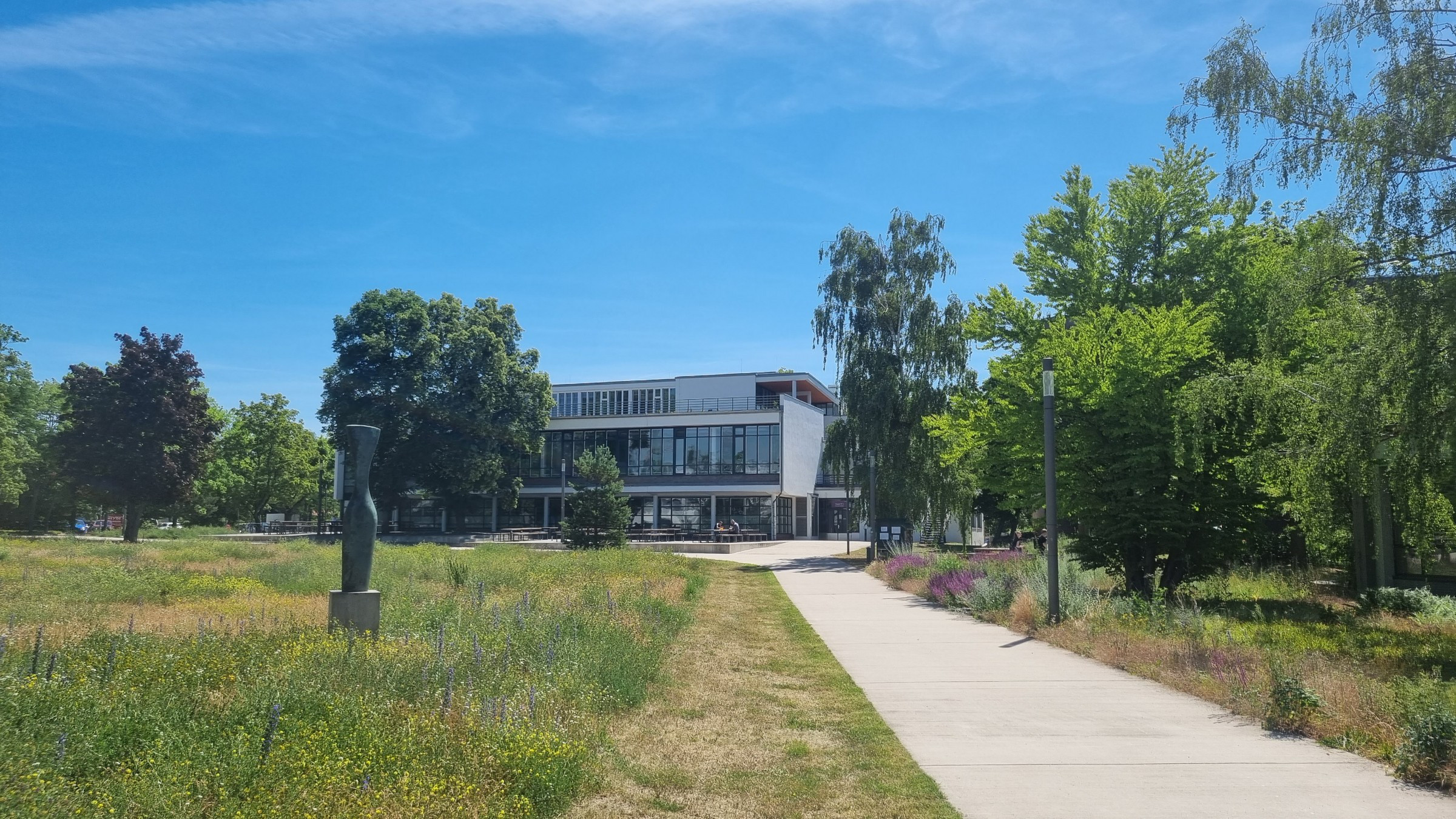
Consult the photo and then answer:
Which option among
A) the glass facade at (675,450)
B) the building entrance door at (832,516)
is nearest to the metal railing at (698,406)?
the glass facade at (675,450)

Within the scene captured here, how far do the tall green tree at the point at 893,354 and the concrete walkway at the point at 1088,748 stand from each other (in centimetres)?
2525

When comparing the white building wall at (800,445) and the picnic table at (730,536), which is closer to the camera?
the picnic table at (730,536)

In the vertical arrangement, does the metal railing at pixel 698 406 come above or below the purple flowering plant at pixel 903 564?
above

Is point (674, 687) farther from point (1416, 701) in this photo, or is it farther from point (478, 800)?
point (1416, 701)

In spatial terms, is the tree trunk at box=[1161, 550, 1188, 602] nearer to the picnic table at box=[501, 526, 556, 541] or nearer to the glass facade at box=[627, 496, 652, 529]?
the picnic table at box=[501, 526, 556, 541]

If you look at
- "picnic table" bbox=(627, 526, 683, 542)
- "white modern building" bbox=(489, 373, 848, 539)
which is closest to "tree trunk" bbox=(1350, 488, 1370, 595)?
"picnic table" bbox=(627, 526, 683, 542)

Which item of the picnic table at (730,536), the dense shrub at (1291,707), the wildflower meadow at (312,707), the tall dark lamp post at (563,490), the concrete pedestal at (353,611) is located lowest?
the picnic table at (730,536)

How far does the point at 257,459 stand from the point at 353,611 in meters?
73.5

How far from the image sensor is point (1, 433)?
5156 centimetres

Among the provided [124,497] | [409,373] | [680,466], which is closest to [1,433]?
[124,497]

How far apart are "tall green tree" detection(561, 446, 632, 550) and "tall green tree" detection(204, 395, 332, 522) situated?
47.5 meters

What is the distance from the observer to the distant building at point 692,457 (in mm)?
64625

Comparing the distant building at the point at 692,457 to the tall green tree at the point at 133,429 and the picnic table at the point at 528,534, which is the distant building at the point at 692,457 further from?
the tall green tree at the point at 133,429

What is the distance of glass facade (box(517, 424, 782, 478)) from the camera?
64312 millimetres
